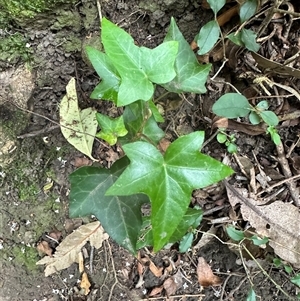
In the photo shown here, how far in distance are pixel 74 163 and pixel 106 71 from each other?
46cm

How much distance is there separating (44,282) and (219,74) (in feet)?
3.17

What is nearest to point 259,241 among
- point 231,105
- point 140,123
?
point 231,105

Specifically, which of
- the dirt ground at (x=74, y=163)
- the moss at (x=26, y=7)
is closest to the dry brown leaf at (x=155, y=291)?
the dirt ground at (x=74, y=163)

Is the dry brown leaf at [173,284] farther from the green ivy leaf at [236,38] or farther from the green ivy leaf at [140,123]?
the green ivy leaf at [236,38]

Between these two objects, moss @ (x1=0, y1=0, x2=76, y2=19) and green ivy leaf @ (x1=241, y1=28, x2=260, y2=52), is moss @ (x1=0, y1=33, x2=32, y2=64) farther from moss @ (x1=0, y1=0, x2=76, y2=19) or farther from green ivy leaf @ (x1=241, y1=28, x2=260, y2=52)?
green ivy leaf @ (x1=241, y1=28, x2=260, y2=52)

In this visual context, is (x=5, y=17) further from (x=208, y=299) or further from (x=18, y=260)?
(x=208, y=299)

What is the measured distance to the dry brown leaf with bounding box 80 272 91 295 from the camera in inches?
61.2

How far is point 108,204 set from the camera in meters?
1.24

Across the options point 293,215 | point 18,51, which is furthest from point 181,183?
point 18,51

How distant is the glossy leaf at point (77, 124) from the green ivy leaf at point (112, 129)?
0.91 ft

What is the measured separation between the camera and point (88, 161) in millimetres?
1518

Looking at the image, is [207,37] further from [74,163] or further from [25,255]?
[25,255]

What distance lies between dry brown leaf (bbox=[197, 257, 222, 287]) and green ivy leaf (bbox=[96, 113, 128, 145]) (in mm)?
662

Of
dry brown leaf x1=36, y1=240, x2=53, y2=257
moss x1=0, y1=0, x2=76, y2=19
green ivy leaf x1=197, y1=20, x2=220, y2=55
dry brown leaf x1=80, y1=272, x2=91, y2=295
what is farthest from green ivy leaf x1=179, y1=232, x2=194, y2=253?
moss x1=0, y1=0, x2=76, y2=19
